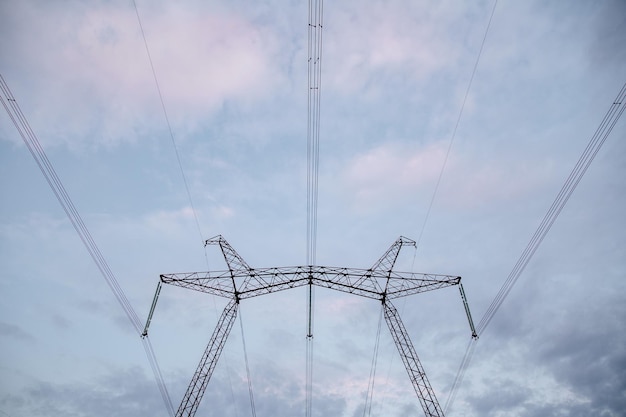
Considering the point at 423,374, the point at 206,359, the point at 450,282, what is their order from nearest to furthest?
the point at 450,282
the point at 423,374
the point at 206,359

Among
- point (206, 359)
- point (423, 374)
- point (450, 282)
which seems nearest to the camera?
point (450, 282)

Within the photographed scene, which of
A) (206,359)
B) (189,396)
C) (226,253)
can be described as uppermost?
(226,253)

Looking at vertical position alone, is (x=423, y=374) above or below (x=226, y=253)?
below

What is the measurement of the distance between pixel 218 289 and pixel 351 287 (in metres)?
14.4

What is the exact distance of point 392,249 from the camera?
40594mm

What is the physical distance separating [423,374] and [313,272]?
18.8 m

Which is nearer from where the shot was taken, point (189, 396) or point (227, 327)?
point (189, 396)

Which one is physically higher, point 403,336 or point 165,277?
point 165,277

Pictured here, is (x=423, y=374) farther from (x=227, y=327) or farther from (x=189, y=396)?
(x=189, y=396)

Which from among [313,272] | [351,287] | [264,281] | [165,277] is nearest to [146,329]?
[165,277]

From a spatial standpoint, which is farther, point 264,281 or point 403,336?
point 403,336

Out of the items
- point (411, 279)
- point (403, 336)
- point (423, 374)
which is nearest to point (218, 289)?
point (411, 279)

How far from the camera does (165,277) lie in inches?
1325

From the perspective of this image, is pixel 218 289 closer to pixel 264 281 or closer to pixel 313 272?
pixel 264 281
